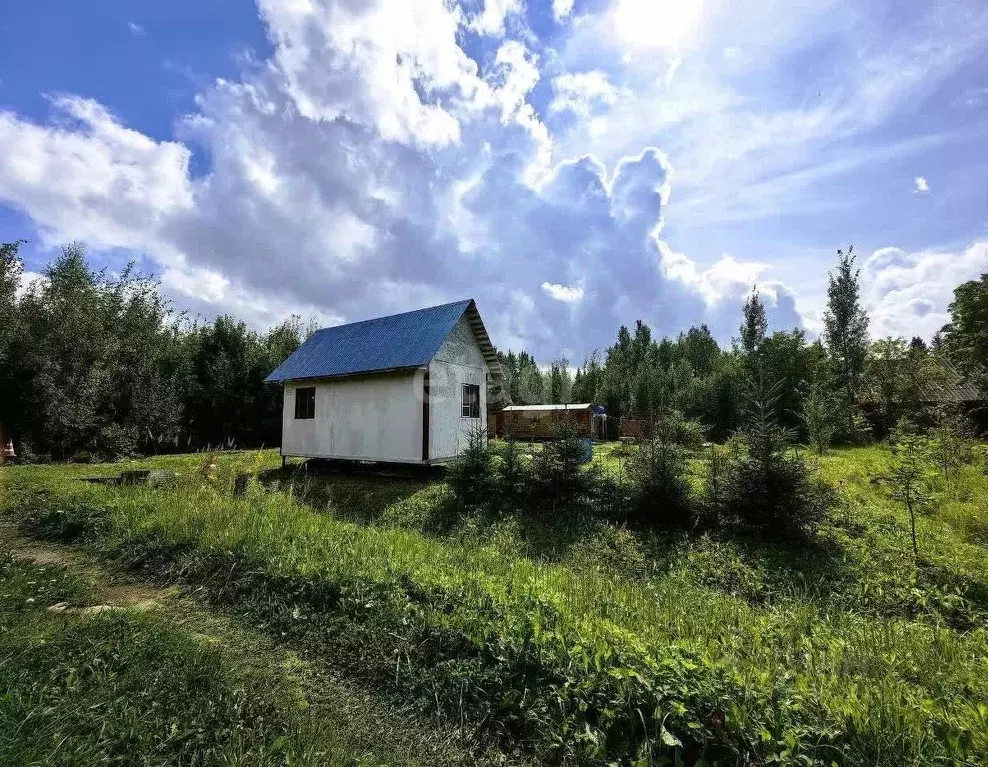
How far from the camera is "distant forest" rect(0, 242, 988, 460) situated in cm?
1828

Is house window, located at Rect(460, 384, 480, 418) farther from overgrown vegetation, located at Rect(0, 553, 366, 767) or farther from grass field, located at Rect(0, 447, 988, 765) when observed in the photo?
overgrown vegetation, located at Rect(0, 553, 366, 767)

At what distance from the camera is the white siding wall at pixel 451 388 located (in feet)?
44.9

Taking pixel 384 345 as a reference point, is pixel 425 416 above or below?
below

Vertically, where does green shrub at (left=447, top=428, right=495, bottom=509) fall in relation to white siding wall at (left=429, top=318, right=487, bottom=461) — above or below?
below

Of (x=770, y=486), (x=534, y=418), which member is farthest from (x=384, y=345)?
(x=534, y=418)

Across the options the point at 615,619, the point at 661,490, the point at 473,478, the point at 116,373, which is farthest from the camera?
the point at 116,373

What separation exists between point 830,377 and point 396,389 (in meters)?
26.7

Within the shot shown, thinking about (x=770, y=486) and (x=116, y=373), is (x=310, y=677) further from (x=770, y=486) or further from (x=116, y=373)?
(x=116, y=373)

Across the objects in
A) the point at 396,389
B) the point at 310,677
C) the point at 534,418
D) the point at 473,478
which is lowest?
the point at 310,677

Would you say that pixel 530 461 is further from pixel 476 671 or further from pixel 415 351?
pixel 476 671

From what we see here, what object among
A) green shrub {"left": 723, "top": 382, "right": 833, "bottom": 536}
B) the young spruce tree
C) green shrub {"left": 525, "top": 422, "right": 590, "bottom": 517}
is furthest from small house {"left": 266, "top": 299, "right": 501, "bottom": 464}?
the young spruce tree

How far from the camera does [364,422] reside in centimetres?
1462

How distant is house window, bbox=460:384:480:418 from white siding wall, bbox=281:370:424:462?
188 centimetres

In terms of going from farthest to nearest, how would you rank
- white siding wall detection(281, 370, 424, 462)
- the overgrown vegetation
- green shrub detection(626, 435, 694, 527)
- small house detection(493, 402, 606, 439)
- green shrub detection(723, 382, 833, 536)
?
small house detection(493, 402, 606, 439), white siding wall detection(281, 370, 424, 462), green shrub detection(626, 435, 694, 527), green shrub detection(723, 382, 833, 536), the overgrown vegetation
